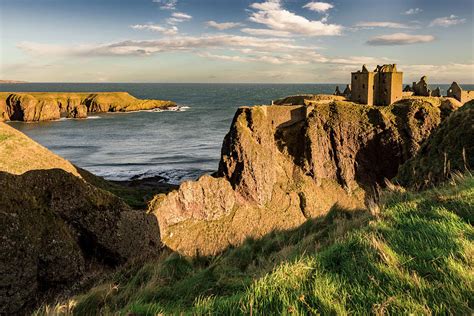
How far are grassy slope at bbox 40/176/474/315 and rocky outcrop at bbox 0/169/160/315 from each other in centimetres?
393

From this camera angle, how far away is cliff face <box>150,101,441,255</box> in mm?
51281

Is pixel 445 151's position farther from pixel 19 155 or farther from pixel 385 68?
pixel 385 68

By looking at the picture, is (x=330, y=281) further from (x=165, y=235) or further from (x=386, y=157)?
(x=386, y=157)

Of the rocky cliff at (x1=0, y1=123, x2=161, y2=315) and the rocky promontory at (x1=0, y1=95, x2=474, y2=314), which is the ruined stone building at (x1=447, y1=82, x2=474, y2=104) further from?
the rocky cliff at (x1=0, y1=123, x2=161, y2=315)

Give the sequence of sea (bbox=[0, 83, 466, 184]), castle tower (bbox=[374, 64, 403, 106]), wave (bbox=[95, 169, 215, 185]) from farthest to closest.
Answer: sea (bbox=[0, 83, 466, 184]) < castle tower (bbox=[374, 64, 403, 106]) < wave (bbox=[95, 169, 215, 185])

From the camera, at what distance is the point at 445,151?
685 inches

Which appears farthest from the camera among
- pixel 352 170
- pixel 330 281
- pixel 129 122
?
pixel 129 122

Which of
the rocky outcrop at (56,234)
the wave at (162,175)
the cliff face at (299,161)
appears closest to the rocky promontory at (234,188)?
the rocky outcrop at (56,234)

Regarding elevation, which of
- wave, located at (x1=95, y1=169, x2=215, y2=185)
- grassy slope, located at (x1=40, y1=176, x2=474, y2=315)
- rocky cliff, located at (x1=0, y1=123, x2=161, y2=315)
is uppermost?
grassy slope, located at (x1=40, y1=176, x2=474, y2=315)

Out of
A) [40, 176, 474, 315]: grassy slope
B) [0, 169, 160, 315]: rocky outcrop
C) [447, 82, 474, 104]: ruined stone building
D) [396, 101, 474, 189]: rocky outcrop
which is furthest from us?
[447, 82, 474, 104]: ruined stone building

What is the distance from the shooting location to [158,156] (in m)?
96.1

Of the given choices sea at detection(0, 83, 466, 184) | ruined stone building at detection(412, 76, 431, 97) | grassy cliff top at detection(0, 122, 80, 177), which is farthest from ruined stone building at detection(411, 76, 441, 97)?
grassy cliff top at detection(0, 122, 80, 177)

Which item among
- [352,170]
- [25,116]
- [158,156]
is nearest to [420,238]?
[352,170]

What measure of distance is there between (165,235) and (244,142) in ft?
73.7
